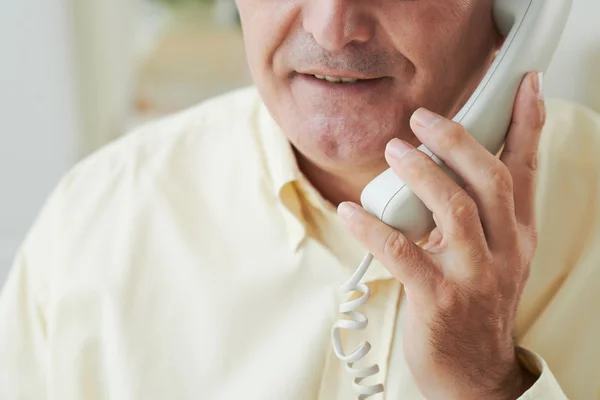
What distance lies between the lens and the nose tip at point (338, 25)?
0.85m

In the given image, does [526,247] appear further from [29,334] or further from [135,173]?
[29,334]

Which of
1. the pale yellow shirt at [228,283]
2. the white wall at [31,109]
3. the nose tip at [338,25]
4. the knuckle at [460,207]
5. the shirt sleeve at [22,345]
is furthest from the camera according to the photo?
the white wall at [31,109]

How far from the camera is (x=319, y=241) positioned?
104cm

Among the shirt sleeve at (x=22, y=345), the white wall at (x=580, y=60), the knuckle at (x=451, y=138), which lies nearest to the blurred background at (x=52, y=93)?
the shirt sleeve at (x=22, y=345)

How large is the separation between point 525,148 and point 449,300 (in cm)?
18

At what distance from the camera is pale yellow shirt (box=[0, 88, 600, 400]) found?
3.27ft

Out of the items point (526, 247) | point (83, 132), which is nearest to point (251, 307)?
point (526, 247)

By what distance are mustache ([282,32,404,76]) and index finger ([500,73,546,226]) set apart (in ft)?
0.47

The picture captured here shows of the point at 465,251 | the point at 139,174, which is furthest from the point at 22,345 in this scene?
the point at 465,251

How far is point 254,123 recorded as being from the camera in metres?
1.17

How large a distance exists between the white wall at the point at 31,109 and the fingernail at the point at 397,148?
1023mm

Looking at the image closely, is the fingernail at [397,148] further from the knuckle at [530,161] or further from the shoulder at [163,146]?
the shoulder at [163,146]

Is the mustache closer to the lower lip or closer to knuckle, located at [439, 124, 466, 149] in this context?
the lower lip

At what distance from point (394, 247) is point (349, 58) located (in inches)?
8.8
